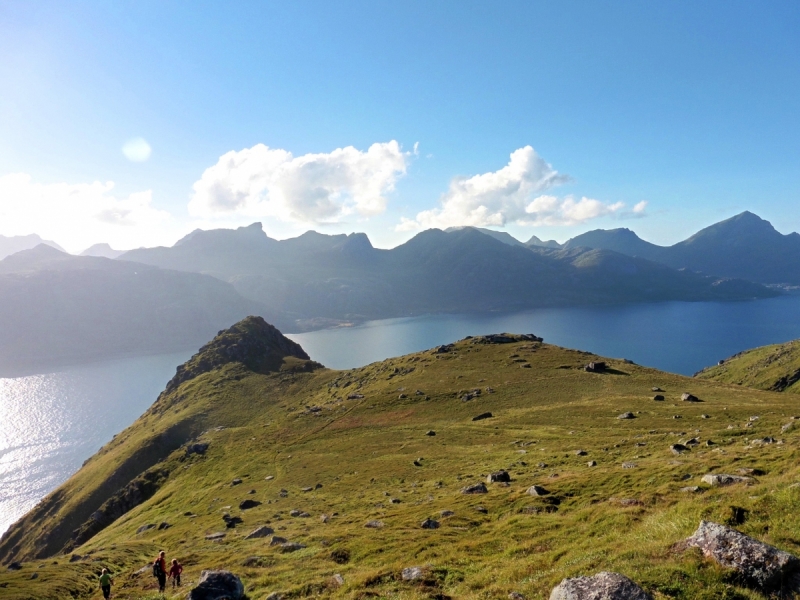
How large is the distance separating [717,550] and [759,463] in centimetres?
2050

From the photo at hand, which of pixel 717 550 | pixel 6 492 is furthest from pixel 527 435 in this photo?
pixel 6 492

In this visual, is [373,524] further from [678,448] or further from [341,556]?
[678,448]

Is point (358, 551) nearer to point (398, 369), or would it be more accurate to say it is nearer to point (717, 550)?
point (717, 550)

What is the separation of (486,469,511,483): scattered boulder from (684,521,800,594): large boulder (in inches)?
1129

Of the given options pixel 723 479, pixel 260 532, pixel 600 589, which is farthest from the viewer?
pixel 260 532

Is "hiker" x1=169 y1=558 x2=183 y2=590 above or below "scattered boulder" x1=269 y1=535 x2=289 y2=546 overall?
above

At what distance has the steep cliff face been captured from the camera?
3514 inches

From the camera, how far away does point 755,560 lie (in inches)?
511

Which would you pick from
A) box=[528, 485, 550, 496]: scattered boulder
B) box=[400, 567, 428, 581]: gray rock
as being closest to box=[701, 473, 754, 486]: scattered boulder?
box=[528, 485, 550, 496]: scattered boulder

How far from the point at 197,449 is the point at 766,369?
19235 cm

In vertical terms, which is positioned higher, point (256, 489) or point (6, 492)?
point (256, 489)

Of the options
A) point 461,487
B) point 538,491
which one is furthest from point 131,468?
point 538,491

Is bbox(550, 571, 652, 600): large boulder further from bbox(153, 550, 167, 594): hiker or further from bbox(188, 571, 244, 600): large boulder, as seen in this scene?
bbox(153, 550, 167, 594): hiker

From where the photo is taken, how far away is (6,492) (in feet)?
472
